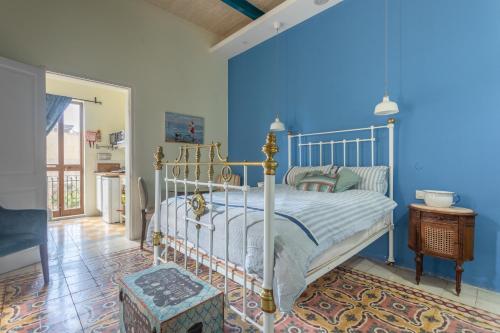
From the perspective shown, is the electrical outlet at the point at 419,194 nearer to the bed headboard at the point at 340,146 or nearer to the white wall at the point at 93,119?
the bed headboard at the point at 340,146

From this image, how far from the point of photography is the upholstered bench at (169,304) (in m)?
1.10

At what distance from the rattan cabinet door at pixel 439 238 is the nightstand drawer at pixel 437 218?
0.06ft

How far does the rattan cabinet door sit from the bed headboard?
1.83 ft

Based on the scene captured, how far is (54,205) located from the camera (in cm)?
460

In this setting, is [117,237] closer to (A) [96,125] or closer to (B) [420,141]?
(A) [96,125]

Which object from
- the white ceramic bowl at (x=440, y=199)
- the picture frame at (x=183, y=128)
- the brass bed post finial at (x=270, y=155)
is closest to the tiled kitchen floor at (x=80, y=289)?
the white ceramic bowl at (x=440, y=199)

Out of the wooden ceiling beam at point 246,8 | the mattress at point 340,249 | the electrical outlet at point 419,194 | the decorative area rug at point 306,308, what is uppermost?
the wooden ceiling beam at point 246,8

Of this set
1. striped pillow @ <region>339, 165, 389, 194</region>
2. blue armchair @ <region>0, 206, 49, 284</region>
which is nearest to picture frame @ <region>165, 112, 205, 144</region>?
blue armchair @ <region>0, 206, 49, 284</region>

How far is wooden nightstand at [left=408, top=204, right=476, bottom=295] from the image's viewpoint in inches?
76.2

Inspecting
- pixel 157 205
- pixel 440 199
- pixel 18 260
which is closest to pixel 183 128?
pixel 157 205

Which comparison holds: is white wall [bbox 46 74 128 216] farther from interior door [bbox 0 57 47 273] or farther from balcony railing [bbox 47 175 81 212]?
interior door [bbox 0 57 47 273]

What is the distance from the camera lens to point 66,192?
15.5ft

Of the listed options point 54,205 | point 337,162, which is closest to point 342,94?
point 337,162

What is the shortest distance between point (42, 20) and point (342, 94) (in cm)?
359
